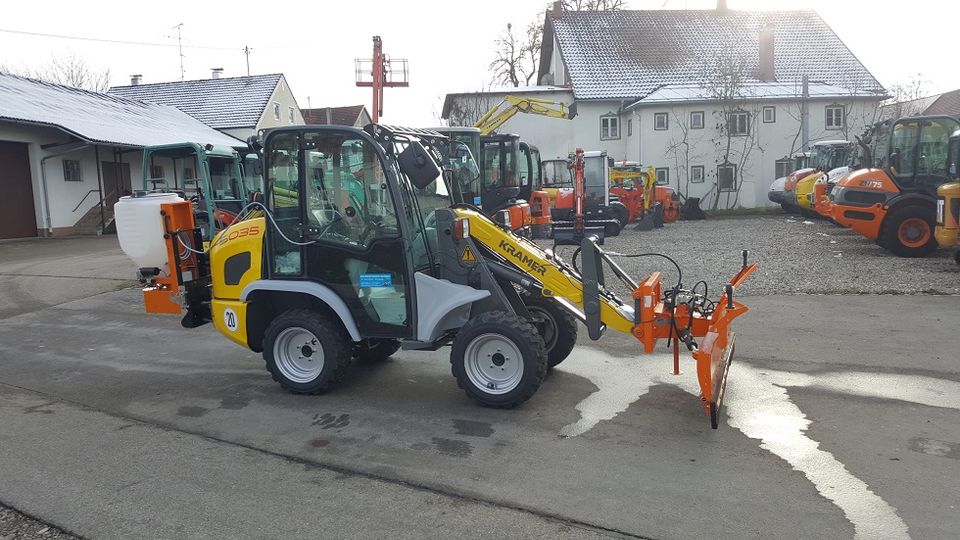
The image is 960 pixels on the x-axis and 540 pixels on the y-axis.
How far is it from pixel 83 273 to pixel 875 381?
13.3m

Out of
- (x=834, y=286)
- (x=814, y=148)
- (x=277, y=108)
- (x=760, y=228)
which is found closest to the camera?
(x=834, y=286)

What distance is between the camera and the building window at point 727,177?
32250 millimetres

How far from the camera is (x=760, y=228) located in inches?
848

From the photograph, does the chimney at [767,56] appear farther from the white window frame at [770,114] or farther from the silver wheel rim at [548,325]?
the silver wheel rim at [548,325]

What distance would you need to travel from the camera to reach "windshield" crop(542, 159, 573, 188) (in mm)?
22688

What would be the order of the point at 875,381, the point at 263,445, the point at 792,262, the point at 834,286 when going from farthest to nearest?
the point at 792,262 < the point at 834,286 < the point at 875,381 < the point at 263,445

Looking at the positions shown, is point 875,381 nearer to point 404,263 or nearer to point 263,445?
point 404,263

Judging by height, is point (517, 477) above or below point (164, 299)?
below

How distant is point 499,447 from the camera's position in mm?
4777

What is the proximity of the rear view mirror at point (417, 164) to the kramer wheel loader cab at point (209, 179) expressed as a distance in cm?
914

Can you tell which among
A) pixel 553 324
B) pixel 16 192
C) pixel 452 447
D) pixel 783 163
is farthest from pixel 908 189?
pixel 16 192

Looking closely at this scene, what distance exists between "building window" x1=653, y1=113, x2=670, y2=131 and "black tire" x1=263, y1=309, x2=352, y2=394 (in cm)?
2868

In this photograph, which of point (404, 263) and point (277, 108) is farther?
point (277, 108)

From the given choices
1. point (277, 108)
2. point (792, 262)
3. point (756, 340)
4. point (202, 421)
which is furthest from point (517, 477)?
point (277, 108)
